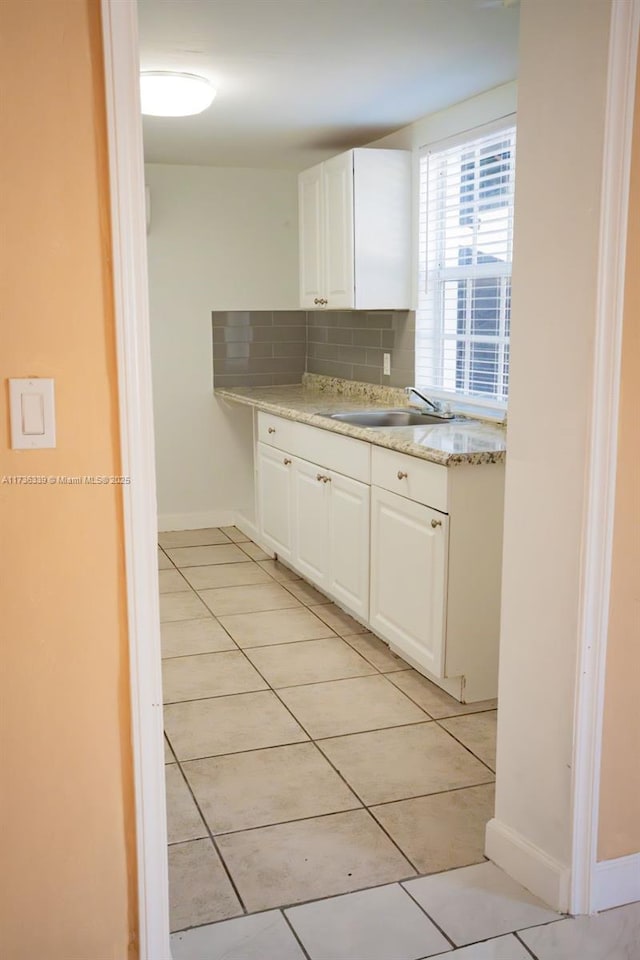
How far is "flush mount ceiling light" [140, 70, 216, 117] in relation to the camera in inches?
133

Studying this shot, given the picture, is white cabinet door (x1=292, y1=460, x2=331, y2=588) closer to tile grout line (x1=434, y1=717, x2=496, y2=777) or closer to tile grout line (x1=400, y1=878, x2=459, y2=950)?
tile grout line (x1=434, y1=717, x2=496, y2=777)

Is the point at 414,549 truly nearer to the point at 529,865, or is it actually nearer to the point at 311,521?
the point at 311,521

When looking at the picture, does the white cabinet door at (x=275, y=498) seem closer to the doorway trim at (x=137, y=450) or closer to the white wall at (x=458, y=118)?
the white wall at (x=458, y=118)

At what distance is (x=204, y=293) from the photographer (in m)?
5.69

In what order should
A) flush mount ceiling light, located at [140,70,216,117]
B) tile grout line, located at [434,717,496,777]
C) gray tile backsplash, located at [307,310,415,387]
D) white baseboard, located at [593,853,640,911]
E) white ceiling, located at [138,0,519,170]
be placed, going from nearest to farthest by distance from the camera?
white baseboard, located at [593,853,640,911], white ceiling, located at [138,0,519,170], tile grout line, located at [434,717,496,777], flush mount ceiling light, located at [140,70,216,117], gray tile backsplash, located at [307,310,415,387]

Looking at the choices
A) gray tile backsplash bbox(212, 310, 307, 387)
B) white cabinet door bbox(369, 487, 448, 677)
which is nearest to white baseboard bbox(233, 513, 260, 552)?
gray tile backsplash bbox(212, 310, 307, 387)

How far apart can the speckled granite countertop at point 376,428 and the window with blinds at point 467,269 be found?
26 centimetres

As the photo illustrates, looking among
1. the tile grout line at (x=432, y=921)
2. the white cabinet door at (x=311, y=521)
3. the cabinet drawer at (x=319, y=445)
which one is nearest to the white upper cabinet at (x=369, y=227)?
the cabinet drawer at (x=319, y=445)

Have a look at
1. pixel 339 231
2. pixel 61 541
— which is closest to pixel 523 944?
pixel 61 541

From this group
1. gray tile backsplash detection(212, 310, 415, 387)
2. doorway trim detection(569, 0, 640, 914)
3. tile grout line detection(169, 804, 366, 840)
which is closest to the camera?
doorway trim detection(569, 0, 640, 914)

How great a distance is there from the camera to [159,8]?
2.68m

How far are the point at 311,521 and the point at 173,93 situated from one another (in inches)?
78.0

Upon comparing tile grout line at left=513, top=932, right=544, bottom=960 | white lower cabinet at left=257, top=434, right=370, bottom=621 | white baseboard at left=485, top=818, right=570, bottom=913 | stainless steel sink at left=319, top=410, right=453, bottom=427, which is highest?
stainless steel sink at left=319, top=410, right=453, bottom=427

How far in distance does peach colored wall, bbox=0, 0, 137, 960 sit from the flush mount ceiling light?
2.07 metres
